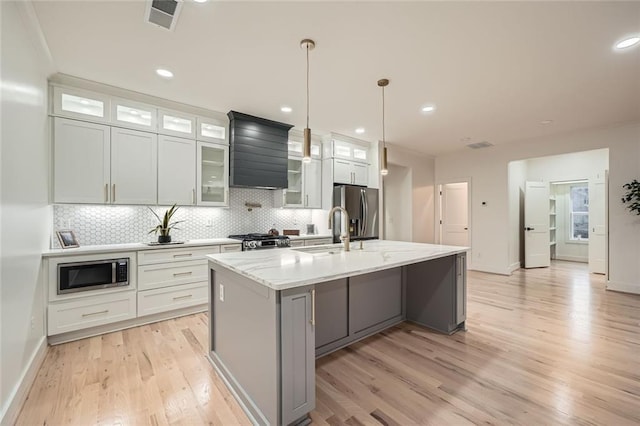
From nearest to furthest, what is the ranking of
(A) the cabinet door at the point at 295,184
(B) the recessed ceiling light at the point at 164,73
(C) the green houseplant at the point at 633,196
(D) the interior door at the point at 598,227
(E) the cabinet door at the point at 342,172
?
(B) the recessed ceiling light at the point at 164,73 → (C) the green houseplant at the point at 633,196 → (A) the cabinet door at the point at 295,184 → (E) the cabinet door at the point at 342,172 → (D) the interior door at the point at 598,227

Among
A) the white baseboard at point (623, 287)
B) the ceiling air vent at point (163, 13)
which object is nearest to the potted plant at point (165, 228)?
the ceiling air vent at point (163, 13)

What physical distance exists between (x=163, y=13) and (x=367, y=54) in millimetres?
1621

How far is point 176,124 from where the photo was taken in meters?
3.57

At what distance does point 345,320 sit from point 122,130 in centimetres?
323

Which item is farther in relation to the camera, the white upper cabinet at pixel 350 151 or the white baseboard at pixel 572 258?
the white baseboard at pixel 572 258

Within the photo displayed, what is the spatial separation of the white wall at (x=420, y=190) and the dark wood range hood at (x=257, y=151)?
259 cm

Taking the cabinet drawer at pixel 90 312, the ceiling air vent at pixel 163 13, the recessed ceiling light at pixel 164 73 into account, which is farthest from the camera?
the recessed ceiling light at pixel 164 73

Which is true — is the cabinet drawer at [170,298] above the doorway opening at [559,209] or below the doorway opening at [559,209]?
below

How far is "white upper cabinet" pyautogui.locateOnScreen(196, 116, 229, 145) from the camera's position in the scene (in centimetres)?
372

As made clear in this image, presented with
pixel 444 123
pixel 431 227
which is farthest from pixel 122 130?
pixel 431 227

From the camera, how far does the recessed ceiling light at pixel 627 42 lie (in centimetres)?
226

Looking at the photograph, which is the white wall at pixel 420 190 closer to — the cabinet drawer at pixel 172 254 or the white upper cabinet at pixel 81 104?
the cabinet drawer at pixel 172 254

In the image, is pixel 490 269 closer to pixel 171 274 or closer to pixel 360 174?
pixel 360 174

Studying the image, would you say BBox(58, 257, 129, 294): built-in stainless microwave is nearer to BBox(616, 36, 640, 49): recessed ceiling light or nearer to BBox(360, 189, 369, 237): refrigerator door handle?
BBox(360, 189, 369, 237): refrigerator door handle
